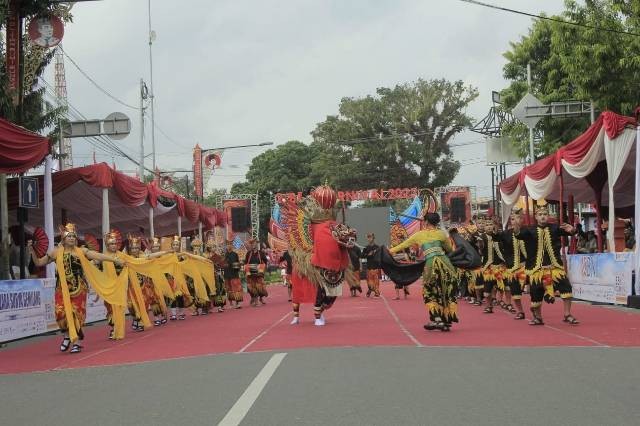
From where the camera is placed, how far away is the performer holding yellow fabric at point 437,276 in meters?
12.0

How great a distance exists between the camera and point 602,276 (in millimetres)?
17469

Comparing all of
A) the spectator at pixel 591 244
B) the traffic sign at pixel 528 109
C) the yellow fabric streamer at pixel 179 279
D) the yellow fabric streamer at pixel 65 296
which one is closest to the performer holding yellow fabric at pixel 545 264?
the yellow fabric streamer at pixel 65 296

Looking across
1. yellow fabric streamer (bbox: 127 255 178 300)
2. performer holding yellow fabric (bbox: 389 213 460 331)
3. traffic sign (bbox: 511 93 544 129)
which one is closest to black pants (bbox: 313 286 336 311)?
performer holding yellow fabric (bbox: 389 213 460 331)

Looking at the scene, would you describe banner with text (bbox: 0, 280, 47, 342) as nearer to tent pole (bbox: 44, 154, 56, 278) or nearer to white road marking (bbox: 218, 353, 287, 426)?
tent pole (bbox: 44, 154, 56, 278)

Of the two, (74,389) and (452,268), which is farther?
(452,268)

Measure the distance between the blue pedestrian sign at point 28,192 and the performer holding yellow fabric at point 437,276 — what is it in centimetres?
804

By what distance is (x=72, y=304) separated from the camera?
12047 millimetres

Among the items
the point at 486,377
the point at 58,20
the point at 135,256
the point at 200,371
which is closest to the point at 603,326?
the point at 486,377

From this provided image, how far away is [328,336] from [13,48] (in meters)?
10.7

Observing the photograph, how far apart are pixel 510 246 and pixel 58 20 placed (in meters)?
12.1

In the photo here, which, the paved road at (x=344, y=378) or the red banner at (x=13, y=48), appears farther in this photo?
the red banner at (x=13, y=48)

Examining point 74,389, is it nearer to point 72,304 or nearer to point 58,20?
point 72,304

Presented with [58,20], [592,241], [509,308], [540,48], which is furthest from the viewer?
[540,48]

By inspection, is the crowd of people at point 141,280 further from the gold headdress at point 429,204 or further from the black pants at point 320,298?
the gold headdress at point 429,204
